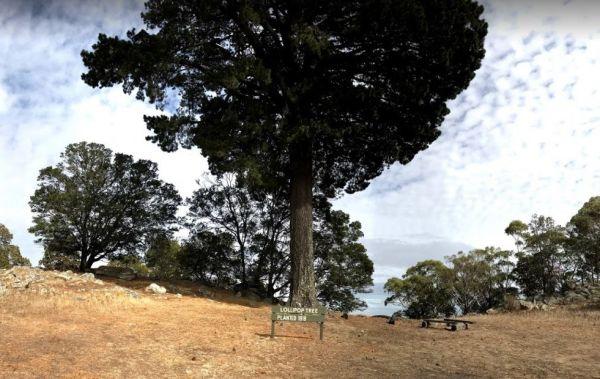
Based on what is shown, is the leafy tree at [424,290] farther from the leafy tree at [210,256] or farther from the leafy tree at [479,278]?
the leafy tree at [210,256]

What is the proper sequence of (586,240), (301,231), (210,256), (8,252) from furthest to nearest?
(8,252) → (586,240) → (210,256) → (301,231)

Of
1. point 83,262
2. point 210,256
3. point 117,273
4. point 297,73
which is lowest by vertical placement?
point 117,273

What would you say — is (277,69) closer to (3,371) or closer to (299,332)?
(299,332)

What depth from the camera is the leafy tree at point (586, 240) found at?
88.8 ft

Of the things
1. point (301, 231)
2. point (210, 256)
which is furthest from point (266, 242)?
point (301, 231)

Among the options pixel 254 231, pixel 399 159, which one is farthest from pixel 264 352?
pixel 254 231

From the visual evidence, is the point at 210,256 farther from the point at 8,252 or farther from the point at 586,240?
the point at 586,240

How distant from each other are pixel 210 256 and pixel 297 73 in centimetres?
1346

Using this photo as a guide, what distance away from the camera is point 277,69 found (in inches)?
588

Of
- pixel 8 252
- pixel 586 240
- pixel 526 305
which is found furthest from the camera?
pixel 8 252

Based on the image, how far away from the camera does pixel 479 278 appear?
1262 inches

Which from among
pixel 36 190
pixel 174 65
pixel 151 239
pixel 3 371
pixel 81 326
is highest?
pixel 174 65

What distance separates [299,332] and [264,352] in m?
2.45

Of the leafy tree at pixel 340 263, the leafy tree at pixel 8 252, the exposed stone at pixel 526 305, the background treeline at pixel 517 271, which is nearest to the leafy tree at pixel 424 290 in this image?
the background treeline at pixel 517 271
